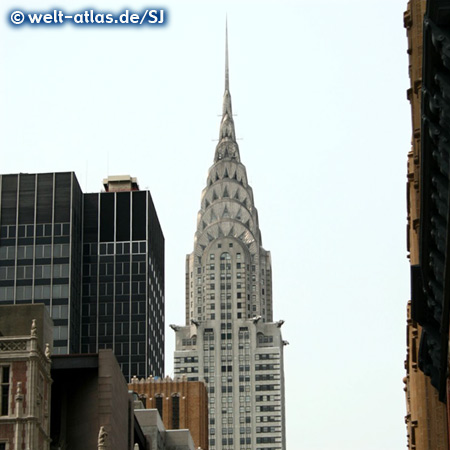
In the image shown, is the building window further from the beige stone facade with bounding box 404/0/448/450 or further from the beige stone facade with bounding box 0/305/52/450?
the beige stone facade with bounding box 404/0/448/450

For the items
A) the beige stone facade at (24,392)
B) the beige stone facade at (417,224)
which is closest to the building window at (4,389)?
the beige stone facade at (24,392)

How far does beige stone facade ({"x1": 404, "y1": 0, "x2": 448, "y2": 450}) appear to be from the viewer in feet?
256

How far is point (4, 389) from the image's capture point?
77.8 m

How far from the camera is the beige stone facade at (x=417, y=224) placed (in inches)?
3076

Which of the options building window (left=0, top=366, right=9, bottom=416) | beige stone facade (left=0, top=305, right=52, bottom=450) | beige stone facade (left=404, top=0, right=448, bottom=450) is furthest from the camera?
beige stone facade (left=404, top=0, right=448, bottom=450)

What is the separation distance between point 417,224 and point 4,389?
2538 cm

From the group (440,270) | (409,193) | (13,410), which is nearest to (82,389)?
(13,410)

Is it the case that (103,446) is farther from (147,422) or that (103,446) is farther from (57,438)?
(147,422)

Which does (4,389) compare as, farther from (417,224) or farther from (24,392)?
(417,224)

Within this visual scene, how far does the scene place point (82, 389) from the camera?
292ft

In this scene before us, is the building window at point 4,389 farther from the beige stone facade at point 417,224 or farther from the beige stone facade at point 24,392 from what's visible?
the beige stone facade at point 417,224

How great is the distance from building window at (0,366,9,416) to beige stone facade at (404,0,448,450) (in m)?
24.2

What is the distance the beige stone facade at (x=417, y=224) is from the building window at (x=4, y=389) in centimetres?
2421

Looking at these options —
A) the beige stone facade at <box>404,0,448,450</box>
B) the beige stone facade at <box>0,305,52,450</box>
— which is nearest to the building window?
the beige stone facade at <box>0,305,52,450</box>
